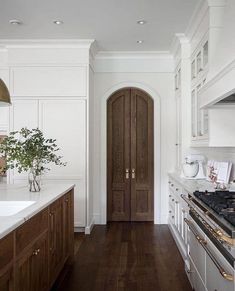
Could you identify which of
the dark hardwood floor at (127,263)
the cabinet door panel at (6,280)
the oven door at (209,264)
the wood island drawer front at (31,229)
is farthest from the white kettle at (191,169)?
the cabinet door panel at (6,280)

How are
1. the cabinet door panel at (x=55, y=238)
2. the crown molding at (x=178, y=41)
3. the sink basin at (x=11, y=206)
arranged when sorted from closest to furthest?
the sink basin at (x=11, y=206)
the cabinet door panel at (x=55, y=238)
the crown molding at (x=178, y=41)

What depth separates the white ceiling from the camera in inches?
151

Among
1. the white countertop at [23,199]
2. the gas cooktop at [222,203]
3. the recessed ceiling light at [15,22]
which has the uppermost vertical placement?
the recessed ceiling light at [15,22]

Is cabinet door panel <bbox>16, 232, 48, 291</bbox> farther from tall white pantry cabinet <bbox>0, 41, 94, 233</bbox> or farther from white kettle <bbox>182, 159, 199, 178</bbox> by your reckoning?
tall white pantry cabinet <bbox>0, 41, 94, 233</bbox>

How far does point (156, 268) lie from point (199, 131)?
1737 millimetres

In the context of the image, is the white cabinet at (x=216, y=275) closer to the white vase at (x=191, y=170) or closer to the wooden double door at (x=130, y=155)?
the white vase at (x=191, y=170)

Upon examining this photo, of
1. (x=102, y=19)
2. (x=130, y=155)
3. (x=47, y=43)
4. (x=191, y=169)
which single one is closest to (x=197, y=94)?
(x=191, y=169)

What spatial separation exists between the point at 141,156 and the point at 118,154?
0.41 metres

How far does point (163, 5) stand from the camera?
12.6ft

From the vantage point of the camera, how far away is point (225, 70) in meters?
2.31

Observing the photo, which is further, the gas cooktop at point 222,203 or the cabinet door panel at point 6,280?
the gas cooktop at point 222,203

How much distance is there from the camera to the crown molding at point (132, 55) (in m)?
5.71

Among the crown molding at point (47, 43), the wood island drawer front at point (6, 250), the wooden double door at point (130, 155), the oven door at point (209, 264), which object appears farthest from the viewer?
the wooden double door at point (130, 155)

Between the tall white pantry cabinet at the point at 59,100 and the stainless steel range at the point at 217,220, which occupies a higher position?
the tall white pantry cabinet at the point at 59,100
